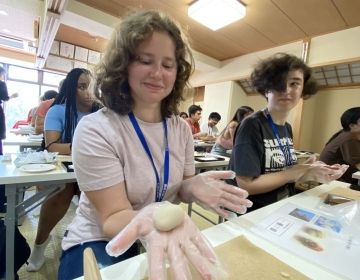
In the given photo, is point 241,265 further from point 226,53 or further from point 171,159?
point 226,53

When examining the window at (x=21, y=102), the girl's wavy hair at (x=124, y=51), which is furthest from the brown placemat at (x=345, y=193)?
the window at (x=21, y=102)

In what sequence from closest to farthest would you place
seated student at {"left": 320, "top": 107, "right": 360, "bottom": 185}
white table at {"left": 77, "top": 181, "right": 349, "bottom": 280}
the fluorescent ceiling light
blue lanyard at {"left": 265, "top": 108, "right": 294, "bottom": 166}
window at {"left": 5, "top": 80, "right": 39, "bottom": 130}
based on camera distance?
white table at {"left": 77, "top": 181, "right": 349, "bottom": 280}, blue lanyard at {"left": 265, "top": 108, "right": 294, "bottom": 166}, seated student at {"left": 320, "top": 107, "right": 360, "bottom": 185}, the fluorescent ceiling light, window at {"left": 5, "top": 80, "right": 39, "bottom": 130}

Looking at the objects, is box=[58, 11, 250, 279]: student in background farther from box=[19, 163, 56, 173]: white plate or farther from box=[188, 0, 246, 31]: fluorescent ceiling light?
box=[188, 0, 246, 31]: fluorescent ceiling light

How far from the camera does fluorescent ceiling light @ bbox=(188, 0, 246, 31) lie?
8.86 ft

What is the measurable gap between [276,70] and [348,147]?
5.04ft

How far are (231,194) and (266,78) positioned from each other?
84 cm

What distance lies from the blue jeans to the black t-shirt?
1.97ft

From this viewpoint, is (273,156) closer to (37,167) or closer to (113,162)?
(113,162)

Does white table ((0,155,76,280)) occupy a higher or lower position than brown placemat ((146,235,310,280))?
lower

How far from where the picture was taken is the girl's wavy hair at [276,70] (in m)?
1.15

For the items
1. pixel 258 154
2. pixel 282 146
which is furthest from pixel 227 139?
pixel 258 154

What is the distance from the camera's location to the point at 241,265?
460mm

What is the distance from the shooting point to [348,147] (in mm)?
2133

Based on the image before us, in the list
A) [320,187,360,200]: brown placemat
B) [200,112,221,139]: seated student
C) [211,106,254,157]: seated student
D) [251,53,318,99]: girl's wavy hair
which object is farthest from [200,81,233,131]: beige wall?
[320,187,360,200]: brown placemat
